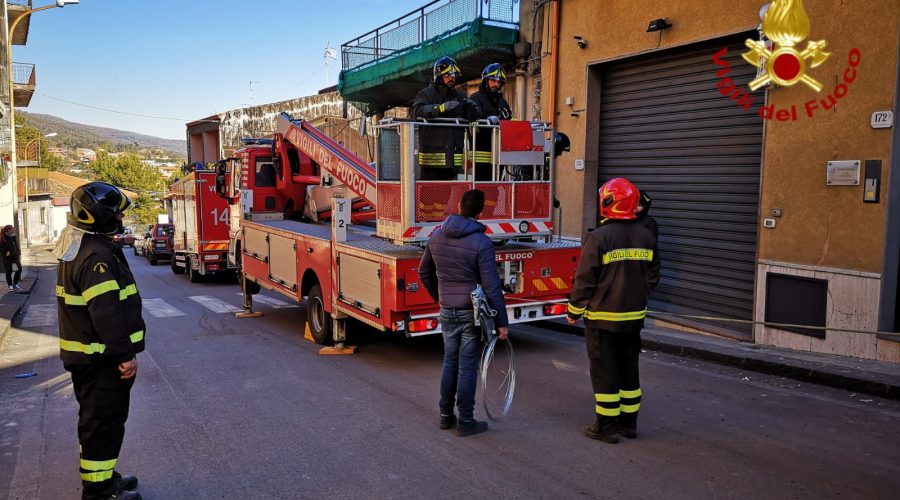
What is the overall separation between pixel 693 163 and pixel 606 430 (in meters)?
6.35

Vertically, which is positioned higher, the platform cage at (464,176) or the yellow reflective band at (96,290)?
the platform cage at (464,176)

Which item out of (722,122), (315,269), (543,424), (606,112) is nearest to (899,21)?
(722,122)

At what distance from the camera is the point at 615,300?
17.0 ft

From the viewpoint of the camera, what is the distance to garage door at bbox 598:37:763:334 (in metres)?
9.59

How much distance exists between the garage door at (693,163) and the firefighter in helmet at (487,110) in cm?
380

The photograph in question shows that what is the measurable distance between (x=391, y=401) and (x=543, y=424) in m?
1.54

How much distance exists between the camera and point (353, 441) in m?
5.40

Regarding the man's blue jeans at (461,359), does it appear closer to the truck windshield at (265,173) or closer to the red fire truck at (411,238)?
the red fire truck at (411,238)

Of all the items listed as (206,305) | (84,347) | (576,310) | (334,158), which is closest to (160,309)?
(206,305)

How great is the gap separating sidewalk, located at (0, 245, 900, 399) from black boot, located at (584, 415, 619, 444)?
119 inches

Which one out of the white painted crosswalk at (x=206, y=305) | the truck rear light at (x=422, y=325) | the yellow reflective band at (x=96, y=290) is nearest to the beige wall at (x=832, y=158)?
the truck rear light at (x=422, y=325)

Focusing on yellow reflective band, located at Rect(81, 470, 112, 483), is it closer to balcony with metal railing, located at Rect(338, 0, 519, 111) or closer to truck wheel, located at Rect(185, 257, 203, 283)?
balcony with metal railing, located at Rect(338, 0, 519, 111)

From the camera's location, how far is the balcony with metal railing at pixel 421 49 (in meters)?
13.4

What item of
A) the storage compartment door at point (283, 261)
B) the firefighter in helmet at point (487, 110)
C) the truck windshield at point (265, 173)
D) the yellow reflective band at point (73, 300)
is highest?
the firefighter in helmet at point (487, 110)
